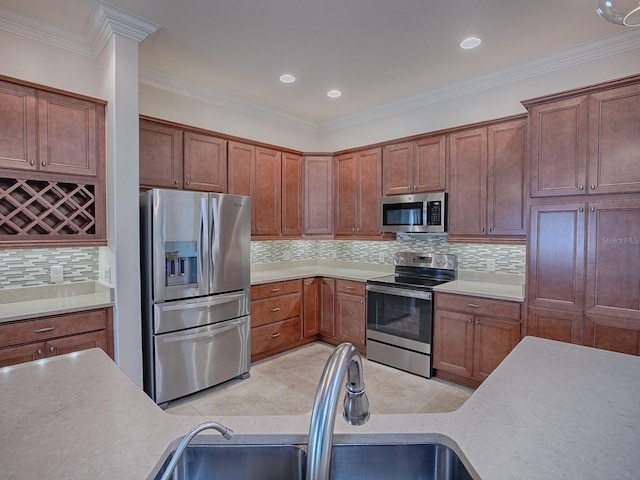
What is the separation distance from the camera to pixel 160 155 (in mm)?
3205

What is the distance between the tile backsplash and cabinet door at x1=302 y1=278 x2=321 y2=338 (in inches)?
25.7

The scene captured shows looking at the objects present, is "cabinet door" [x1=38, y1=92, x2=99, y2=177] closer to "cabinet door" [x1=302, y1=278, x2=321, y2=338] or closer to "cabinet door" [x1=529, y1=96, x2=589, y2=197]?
"cabinet door" [x1=302, y1=278, x2=321, y2=338]

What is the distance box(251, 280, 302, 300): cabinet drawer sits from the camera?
3.70 m

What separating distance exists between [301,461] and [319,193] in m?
3.87

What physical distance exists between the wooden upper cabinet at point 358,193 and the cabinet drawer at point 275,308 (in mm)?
1059

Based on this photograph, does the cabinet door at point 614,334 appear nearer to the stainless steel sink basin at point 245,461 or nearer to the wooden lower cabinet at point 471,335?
the wooden lower cabinet at point 471,335

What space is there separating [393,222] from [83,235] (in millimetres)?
2920

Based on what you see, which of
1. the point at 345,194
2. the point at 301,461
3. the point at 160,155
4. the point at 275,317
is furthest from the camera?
the point at 345,194

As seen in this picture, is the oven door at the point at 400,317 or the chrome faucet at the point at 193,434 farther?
the oven door at the point at 400,317

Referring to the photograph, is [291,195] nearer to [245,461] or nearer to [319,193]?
[319,193]

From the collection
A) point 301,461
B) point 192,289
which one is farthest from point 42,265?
point 301,461

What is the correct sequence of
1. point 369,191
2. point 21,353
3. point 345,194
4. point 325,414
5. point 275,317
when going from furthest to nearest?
point 345,194 < point 369,191 < point 275,317 < point 21,353 < point 325,414

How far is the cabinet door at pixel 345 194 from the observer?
435 centimetres

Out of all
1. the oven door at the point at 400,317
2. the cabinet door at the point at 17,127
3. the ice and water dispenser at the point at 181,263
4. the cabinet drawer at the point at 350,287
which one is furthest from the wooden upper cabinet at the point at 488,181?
A: the cabinet door at the point at 17,127
